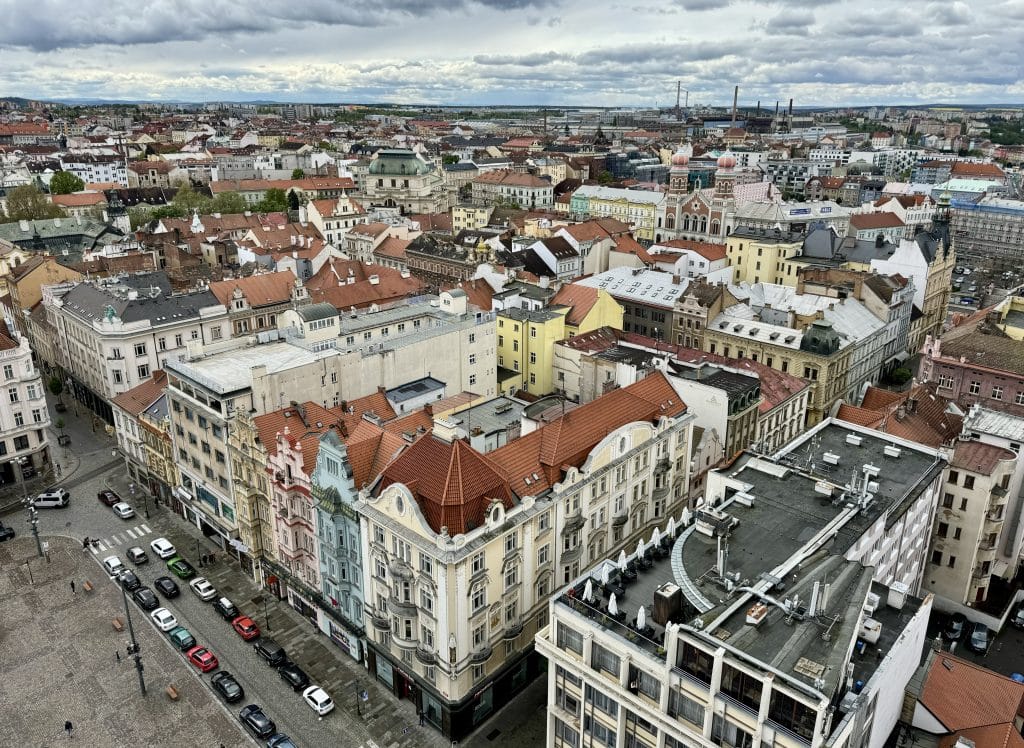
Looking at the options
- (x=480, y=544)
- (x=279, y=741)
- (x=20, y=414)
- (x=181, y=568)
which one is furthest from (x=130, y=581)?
(x=480, y=544)

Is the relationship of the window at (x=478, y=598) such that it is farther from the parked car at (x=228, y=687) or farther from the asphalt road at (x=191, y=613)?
the parked car at (x=228, y=687)

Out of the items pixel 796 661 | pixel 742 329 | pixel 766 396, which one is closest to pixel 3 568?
pixel 796 661

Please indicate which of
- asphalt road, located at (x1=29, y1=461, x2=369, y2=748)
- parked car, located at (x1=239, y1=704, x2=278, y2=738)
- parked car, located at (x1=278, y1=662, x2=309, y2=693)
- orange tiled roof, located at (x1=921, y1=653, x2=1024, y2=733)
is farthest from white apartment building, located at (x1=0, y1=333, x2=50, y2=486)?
orange tiled roof, located at (x1=921, y1=653, x2=1024, y2=733)

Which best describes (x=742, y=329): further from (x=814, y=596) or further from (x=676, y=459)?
(x=814, y=596)

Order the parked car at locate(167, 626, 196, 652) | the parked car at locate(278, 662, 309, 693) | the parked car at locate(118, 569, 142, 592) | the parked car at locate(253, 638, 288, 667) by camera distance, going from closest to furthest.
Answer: the parked car at locate(278, 662, 309, 693), the parked car at locate(253, 638, 288, 667), the parked car at locate(167, 626, 196, 652), the parked car at locate(118, 569, 142, 592)

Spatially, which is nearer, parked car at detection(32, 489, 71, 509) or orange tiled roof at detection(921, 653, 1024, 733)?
orange tiled roof at detection(921, 653, 1024, 733)

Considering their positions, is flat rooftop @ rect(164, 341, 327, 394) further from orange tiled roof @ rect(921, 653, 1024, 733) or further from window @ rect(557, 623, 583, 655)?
orange tiled roof @ rect(921, 653, 1024, 733)
